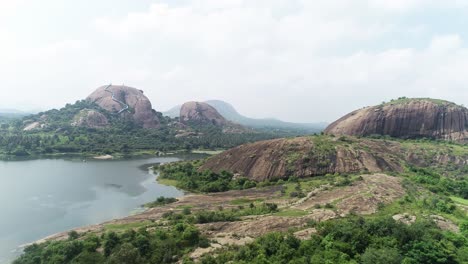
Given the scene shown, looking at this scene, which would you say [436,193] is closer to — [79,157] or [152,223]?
[152,223]

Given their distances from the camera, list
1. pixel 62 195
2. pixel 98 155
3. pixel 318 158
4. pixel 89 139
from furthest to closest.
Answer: pixel 89 139, pixel 98 155, pixel 318 158, pixel 62 195

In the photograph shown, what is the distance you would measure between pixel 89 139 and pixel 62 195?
7199 cm

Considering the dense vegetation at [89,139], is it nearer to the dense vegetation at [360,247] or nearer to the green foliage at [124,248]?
the green foliage at [124,248]

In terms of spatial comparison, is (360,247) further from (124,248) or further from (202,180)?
(202,180)

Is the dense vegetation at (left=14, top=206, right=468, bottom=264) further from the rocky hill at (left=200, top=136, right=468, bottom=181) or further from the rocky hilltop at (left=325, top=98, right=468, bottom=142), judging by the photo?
the rocky hilltop at (left=325, top=98, right=468, bottom=142)

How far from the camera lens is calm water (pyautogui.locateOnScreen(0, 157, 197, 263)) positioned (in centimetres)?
3678

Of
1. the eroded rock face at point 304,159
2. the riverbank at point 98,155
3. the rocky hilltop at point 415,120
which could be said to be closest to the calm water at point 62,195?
the riverbank at point 98,155

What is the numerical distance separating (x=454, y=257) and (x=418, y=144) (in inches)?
2334

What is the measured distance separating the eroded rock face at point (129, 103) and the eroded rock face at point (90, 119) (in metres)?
15.3

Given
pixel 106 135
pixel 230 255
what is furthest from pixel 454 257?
pixel 106 135

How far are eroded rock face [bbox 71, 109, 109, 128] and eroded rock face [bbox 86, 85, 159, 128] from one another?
601 inches

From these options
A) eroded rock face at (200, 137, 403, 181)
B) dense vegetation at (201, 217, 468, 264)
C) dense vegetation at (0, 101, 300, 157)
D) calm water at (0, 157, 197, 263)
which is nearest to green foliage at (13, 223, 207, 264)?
dense vegetation at (201, 217, 468, 264)

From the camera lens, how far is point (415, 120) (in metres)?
84.1

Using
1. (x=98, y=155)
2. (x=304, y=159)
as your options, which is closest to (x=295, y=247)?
(x=304, y=159)
